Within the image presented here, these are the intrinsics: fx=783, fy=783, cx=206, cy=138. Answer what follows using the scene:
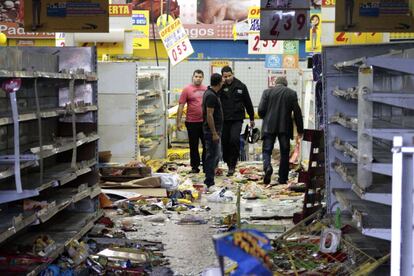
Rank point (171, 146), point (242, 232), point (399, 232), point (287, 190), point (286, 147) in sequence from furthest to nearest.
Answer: point (171, 146) < point (286, 147) < point (287, 190) < point (399, 232) < point (242, 232)

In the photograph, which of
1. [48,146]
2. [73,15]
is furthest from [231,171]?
[48,146]

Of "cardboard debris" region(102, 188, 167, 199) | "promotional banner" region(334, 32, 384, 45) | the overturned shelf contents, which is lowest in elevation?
"cardboard debris" region(102, 188, 167, 199)

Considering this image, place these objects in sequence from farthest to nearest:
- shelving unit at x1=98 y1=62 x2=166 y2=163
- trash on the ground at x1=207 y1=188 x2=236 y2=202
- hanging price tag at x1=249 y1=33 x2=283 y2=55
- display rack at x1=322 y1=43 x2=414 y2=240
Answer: hanging price tag at x1=249 y1=33 x2=283 y2=55 → shelving unit at x1=98 y1=62 x2=166 y2=163 → trash on the ground at x1=207 y1=188 x2=236 y2=202 → display rack at x1=322 y1=43 x2=414 y2=240

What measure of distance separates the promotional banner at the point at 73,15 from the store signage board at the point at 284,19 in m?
2.63

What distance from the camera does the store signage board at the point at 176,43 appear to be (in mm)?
16688

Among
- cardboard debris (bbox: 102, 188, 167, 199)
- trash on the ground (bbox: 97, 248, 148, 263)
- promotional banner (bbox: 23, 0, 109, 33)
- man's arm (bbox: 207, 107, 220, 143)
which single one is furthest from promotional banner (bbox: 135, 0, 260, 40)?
trash on the ground (bbox: 97, 248, 148, 263)

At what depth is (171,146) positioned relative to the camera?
61.1 ft

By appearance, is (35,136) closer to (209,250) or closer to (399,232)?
(209,250)

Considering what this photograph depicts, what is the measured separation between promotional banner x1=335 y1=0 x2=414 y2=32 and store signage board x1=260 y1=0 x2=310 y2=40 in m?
1.42

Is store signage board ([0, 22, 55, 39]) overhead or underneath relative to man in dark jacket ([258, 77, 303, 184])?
overhead

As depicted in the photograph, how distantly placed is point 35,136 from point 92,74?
4.01ft

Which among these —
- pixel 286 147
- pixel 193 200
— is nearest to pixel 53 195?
pixel 193 200

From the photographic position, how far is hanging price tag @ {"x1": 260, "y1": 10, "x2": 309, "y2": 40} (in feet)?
36.6

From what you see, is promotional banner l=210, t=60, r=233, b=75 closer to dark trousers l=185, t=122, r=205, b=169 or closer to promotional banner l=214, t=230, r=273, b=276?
dark trousers l=185, t=122, r=205, b=169
